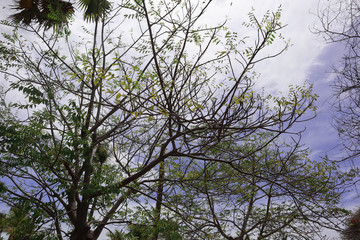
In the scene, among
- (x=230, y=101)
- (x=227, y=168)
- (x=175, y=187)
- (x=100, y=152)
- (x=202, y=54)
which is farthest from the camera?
(x=227, y=168)

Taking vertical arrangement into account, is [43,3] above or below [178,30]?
above

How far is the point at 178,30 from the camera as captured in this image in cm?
569

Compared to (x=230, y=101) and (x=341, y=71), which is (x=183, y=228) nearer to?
(x=230, y=101)

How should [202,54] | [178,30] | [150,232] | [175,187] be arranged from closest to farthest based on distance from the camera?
[202,54]
[178,30]
[150,232]
[175,187]

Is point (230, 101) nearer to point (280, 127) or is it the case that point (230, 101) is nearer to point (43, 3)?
point (280, 127)

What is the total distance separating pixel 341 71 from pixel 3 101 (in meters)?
8.55

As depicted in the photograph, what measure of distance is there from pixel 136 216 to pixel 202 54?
4.43m

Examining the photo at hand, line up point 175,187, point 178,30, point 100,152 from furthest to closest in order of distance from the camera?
point 100,152
point 175,187
point 178,30

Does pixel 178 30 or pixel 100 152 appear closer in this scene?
pixel 178 30

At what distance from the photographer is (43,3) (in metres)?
8.73

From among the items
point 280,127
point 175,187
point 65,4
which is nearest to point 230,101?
point 280,127

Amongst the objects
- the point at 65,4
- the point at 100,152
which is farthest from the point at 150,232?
the point at 65,4

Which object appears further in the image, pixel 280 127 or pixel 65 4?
pixel 65 4

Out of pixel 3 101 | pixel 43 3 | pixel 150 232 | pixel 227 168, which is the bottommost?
pixel 150 232
